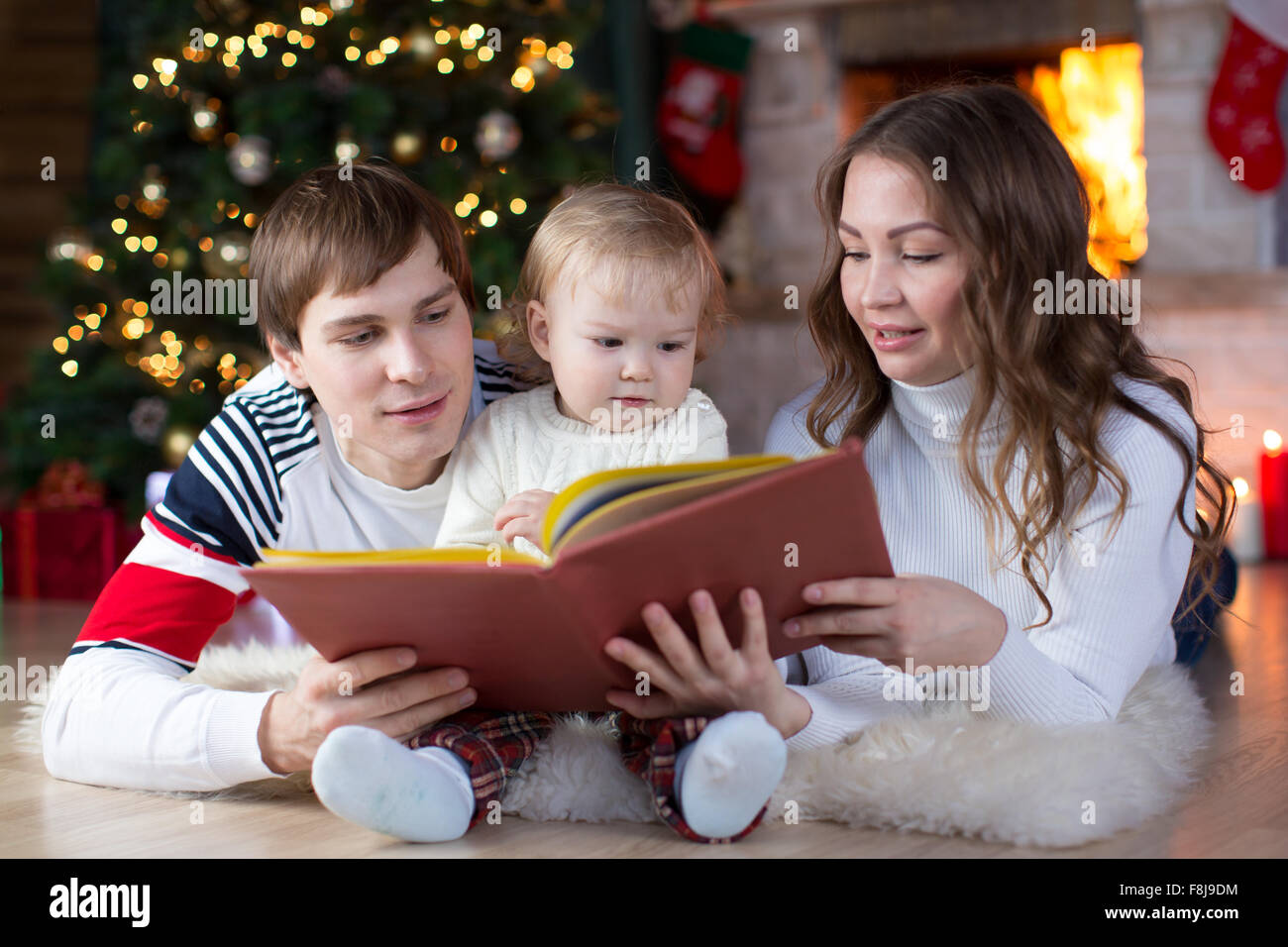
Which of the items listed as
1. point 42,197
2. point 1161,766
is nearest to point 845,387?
point 1161,766

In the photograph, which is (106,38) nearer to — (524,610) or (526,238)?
(526,238)

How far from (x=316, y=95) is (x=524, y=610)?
2.17 m

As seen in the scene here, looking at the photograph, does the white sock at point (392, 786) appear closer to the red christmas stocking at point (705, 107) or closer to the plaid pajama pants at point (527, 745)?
the plaid pajama pants at point (527, 745)

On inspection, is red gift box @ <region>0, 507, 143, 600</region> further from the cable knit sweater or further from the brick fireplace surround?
the cable knit sweater

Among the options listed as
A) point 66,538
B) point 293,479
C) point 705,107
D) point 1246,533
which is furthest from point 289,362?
point 705,107

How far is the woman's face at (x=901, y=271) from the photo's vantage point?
4.56 ft

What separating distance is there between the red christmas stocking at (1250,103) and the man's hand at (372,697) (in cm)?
314

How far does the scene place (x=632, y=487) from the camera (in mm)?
1051

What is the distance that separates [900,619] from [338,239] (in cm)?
68

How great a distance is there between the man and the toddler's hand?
133 millimetres

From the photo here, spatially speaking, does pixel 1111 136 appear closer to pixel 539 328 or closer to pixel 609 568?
pixel 539 328

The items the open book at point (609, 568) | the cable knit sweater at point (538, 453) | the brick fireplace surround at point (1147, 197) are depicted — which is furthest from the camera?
the brick fireplace surround at point (1147, 197)

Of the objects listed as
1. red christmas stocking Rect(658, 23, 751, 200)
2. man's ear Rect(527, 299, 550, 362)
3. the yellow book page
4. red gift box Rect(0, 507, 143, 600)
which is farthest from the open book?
red christmas stocking Rect(658, 23, 751, 200)

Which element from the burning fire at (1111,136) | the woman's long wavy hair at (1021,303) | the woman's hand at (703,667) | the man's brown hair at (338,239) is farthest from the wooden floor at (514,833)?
the burning fire at (1111,136)
